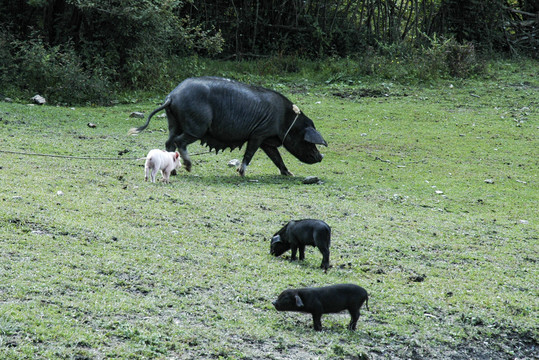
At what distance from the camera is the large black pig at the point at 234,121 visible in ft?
34.8

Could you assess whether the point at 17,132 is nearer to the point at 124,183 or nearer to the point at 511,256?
the point at 124,183

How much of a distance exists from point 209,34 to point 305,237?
15.5 m

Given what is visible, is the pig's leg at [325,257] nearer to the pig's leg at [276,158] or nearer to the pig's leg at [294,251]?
the pig's leg at [294,251]

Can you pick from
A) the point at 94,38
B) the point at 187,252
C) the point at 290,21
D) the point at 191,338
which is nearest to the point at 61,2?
the point at 94,38

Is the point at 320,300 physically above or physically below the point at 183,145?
above

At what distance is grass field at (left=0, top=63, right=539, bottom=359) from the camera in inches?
184

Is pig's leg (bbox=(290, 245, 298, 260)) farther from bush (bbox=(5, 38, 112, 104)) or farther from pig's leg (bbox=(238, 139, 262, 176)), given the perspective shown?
bush (bbox=(5, 38, 112, 104))

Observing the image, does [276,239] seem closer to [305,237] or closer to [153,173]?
[305,237]

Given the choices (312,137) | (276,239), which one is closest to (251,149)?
(312,137)

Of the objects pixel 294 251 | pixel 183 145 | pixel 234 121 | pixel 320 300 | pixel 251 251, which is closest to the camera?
pixel 320 300

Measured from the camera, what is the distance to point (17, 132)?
A: 1218cm

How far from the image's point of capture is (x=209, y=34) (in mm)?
20688

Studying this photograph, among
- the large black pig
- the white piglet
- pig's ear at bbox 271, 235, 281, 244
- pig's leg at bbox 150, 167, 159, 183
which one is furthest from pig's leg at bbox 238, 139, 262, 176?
pig's ear at bbox 271, 235, 281, 244

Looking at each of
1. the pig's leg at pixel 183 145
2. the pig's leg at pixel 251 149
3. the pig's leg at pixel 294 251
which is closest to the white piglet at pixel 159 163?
the pig's leg at pixel 183 145
